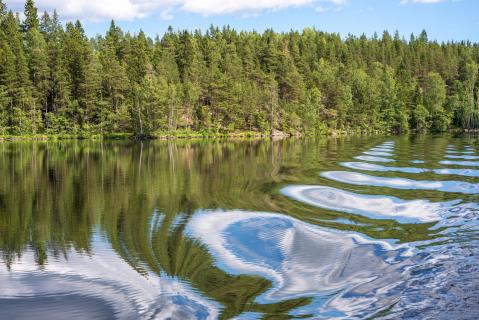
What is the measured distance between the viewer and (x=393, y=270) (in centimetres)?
1096

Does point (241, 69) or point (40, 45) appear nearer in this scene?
point (40, 45)

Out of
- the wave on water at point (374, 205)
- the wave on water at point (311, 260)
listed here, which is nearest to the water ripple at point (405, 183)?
the wave on water at point (374, 205)

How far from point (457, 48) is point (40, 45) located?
5977 inches

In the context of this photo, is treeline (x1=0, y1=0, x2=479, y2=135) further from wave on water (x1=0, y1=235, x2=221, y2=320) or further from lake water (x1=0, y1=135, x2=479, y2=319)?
wave on water (x1=0, y1=235, x2=221, y2=320)

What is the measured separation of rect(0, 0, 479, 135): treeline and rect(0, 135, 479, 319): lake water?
66.8m

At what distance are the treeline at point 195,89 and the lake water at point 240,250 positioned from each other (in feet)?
219

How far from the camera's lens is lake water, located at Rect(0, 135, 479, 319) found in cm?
898

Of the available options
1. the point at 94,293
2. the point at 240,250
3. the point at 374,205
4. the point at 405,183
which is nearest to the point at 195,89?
the point at 405,183

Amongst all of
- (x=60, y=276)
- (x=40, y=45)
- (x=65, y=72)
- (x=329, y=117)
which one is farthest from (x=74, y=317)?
(x=329, y=117)

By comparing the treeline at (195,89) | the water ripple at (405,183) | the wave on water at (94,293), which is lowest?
the wave on water at (94,293)

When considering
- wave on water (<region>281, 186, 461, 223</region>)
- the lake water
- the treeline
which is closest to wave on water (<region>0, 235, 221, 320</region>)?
the lake water

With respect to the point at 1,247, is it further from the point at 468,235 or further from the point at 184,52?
the point at 184,52

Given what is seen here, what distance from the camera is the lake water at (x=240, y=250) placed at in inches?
353

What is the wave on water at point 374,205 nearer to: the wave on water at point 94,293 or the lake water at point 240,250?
the lake water at point 240,250
